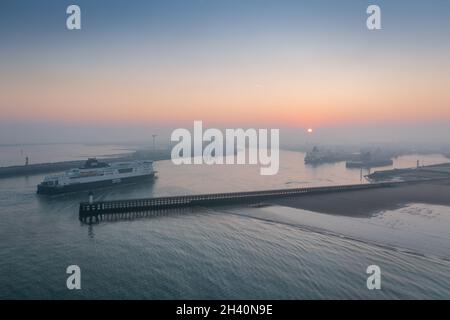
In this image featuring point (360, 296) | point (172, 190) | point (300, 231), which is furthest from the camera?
point (172, 190)

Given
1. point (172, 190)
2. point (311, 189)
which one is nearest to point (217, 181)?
point (172, 190)

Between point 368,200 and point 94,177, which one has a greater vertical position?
point 94,177

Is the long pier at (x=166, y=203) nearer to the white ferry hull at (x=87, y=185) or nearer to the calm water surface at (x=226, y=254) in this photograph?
the calm water surface at (x=226, y=254)

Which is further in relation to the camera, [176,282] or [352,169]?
[352,169]

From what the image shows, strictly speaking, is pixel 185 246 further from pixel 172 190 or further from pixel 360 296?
pixel 172 190
